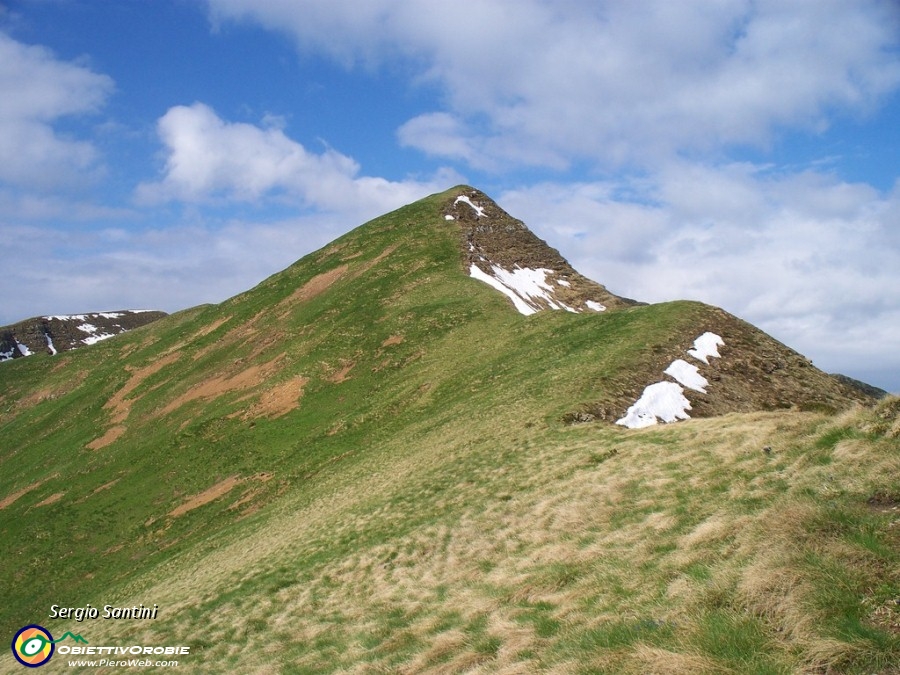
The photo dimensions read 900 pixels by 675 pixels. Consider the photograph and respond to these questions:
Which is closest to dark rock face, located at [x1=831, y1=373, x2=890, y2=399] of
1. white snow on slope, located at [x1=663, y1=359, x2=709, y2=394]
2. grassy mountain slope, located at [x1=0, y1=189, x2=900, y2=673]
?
grassy mountain slope, located at [x1=0, y1=189, x2=900, y2=673]

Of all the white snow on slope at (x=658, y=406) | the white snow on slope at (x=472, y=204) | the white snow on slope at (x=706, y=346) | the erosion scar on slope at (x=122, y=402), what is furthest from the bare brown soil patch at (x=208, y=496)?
the white snow on slope at (x=472, y=204)

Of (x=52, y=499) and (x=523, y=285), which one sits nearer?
(x=52, y=499)

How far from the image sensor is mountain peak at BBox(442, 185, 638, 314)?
66.4 m

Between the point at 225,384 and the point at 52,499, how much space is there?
59.5 feet

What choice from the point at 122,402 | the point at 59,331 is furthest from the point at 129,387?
the point at 59,331

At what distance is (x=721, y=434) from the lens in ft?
60.8

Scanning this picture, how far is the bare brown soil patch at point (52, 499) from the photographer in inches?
1932

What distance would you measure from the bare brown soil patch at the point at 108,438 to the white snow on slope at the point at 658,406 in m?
54.2

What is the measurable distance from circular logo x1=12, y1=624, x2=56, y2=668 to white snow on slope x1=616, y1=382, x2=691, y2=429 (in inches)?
1088

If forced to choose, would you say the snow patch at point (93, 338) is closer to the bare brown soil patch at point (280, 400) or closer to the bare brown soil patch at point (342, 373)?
the bare brown soil patch at point (280, 400)

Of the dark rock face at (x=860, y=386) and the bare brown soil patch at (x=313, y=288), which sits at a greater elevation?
the bare brown soil patch at (x=313, y=288)

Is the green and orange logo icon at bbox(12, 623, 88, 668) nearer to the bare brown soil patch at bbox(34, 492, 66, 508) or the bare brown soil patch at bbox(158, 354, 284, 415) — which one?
the bare brown soil patch at bbox(34, 492, 66, 508)

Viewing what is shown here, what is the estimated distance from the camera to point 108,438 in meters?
59.0

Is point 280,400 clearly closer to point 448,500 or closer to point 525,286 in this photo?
point 525,286
